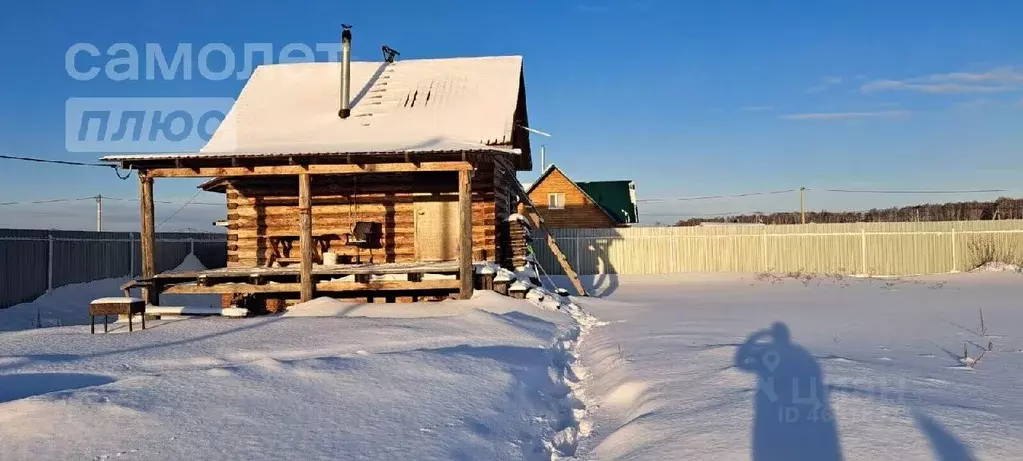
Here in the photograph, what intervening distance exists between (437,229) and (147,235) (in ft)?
20.3

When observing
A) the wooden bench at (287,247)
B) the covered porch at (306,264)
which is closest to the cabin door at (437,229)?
the covered porch at (306,264)

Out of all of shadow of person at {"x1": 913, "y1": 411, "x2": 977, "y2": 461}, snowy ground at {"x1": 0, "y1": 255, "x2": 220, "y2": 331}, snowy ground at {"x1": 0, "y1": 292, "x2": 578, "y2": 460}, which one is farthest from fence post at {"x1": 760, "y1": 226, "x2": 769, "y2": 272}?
shadow of person at {"x1": 913, "y1": 411, "x2": 977, "y2": 461}

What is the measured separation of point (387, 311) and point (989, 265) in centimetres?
2231

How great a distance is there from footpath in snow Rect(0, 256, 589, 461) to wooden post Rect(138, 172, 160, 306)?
3721mm

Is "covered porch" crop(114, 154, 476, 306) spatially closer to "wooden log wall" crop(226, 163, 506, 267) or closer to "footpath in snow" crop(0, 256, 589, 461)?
"wooden log wall" crop(226, 163, 506, 267)

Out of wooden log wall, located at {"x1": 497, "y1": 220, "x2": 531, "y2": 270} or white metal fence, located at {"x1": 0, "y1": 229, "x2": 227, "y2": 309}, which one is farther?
wooden log wall, located at {"x1": 497, "y1": 220, "x2": 531, "y2": 270}

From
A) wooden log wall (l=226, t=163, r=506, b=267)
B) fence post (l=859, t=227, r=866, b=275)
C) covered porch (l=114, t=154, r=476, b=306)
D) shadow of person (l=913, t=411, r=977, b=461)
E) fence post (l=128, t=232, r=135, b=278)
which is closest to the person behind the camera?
shadow of person (l=913, t=411, r=977, b=461)

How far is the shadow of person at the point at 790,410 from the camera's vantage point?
475cm

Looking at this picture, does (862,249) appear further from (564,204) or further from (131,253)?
(131,253)

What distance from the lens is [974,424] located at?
4.94m

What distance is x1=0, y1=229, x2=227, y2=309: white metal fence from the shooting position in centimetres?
1722

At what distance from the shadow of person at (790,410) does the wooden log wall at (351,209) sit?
9.39 meters

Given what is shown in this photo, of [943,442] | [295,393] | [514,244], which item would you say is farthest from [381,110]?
[943,442]

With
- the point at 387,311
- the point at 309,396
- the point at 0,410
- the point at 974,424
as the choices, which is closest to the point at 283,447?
the point at 309,396
